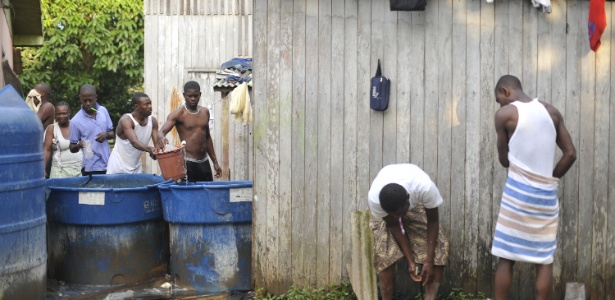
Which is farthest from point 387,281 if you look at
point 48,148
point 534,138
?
point 48,148

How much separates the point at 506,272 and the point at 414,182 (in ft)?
3.11

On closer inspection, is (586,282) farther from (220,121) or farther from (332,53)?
(220,121)

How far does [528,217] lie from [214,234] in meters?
3.07

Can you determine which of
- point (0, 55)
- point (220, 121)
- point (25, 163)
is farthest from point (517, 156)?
point (220, 121)

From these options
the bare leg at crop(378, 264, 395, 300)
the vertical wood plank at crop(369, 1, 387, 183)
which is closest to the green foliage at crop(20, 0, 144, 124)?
the vertical wood plank at crop(369, 1, 387, 183)

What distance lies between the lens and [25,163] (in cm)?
747

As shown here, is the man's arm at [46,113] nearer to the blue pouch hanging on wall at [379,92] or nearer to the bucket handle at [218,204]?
the bucket handle at [218,204]

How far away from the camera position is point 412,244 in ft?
23.9

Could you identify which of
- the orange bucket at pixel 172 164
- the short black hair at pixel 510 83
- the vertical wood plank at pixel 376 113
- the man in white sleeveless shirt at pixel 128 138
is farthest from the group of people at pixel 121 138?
the short black hair at pixel 510 83

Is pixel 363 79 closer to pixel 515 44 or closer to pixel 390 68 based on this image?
pixel 390 68

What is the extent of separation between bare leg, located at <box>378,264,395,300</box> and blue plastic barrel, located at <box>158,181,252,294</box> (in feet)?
5.26

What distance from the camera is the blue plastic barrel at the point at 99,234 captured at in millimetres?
8664

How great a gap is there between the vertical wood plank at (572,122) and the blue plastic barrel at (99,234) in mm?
3885

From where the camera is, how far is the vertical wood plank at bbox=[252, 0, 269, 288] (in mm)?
7801
